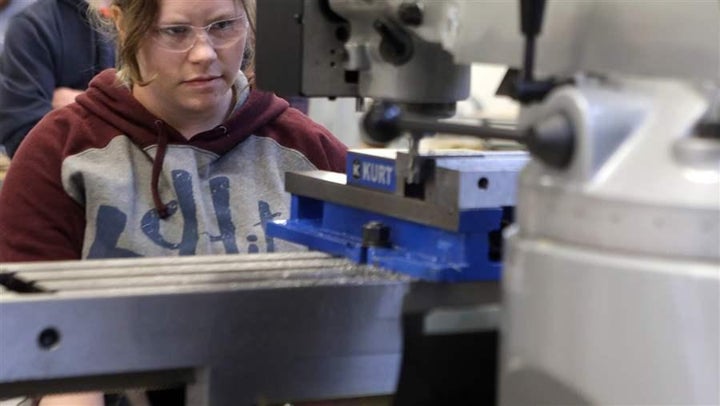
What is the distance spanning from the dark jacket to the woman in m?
0.79

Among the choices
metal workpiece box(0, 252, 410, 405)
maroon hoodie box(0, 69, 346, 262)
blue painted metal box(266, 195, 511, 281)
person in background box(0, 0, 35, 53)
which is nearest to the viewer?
metal workpiece box(0, 252, 410, 405)

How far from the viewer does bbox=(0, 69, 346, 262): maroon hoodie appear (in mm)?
1603

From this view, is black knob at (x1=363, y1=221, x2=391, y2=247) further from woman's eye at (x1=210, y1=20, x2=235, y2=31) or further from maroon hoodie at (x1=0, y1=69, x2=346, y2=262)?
woman's eye at (x1=210, y1=20, x2=235, y2=31)

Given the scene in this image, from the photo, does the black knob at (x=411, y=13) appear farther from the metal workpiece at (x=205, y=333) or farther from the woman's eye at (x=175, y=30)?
the woman's eye at (x=175, y=30)

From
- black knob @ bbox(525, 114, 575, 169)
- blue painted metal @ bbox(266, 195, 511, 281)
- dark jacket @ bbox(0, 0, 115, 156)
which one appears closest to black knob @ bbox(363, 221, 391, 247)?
blue painted metal @ bbox(266, 195, 511, 281)

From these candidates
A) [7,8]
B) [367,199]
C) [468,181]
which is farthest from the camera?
[7,8]

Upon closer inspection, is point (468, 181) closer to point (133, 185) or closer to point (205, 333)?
point (205, 333)

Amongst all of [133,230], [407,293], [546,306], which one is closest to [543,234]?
[546,306]

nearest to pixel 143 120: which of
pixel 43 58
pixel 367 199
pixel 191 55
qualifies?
pixel 191 55

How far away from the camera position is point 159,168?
1651 mm

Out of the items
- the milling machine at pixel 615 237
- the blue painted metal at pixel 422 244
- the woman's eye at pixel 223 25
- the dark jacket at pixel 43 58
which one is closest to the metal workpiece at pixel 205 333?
the blue painted metal at pixel 422 244

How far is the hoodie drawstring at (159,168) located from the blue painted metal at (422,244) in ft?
1.28

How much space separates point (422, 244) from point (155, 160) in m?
0.60

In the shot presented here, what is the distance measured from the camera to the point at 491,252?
1.11m
